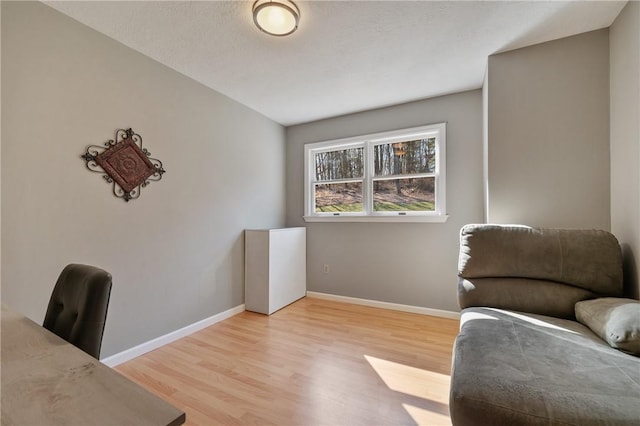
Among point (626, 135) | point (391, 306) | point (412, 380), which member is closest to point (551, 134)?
point (626, 135)

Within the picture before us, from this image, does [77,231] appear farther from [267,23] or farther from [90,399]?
[267,23]

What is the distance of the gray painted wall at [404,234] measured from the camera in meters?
2.81

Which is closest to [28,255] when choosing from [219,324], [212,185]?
[212,185]

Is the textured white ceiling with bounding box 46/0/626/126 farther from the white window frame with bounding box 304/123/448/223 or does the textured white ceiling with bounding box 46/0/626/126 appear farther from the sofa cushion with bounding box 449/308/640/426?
the sofa cushion with bounding box 449/308/640/426

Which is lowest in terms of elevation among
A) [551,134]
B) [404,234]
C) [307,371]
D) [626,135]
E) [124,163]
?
Answer: [307,371]

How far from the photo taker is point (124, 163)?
2.03 m

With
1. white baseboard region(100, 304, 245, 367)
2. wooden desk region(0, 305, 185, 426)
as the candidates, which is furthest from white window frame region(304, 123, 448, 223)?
wooden desk region(0, 305, 185, 426)

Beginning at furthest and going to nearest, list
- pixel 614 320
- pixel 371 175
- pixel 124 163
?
1. pixel 371 175
2. pixel 124 163
3. pixel 614 320

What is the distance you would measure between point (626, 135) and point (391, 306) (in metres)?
2.46

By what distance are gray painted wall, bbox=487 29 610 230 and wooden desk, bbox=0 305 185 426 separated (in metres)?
2.53

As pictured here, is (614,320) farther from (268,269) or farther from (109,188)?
(109,188)

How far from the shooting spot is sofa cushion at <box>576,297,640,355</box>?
111 centimetres

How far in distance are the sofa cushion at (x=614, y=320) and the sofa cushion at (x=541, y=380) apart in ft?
0.15

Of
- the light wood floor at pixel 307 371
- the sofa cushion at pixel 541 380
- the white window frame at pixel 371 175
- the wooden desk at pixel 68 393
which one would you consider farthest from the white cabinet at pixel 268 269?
the wooden desk at pixel 68 393
